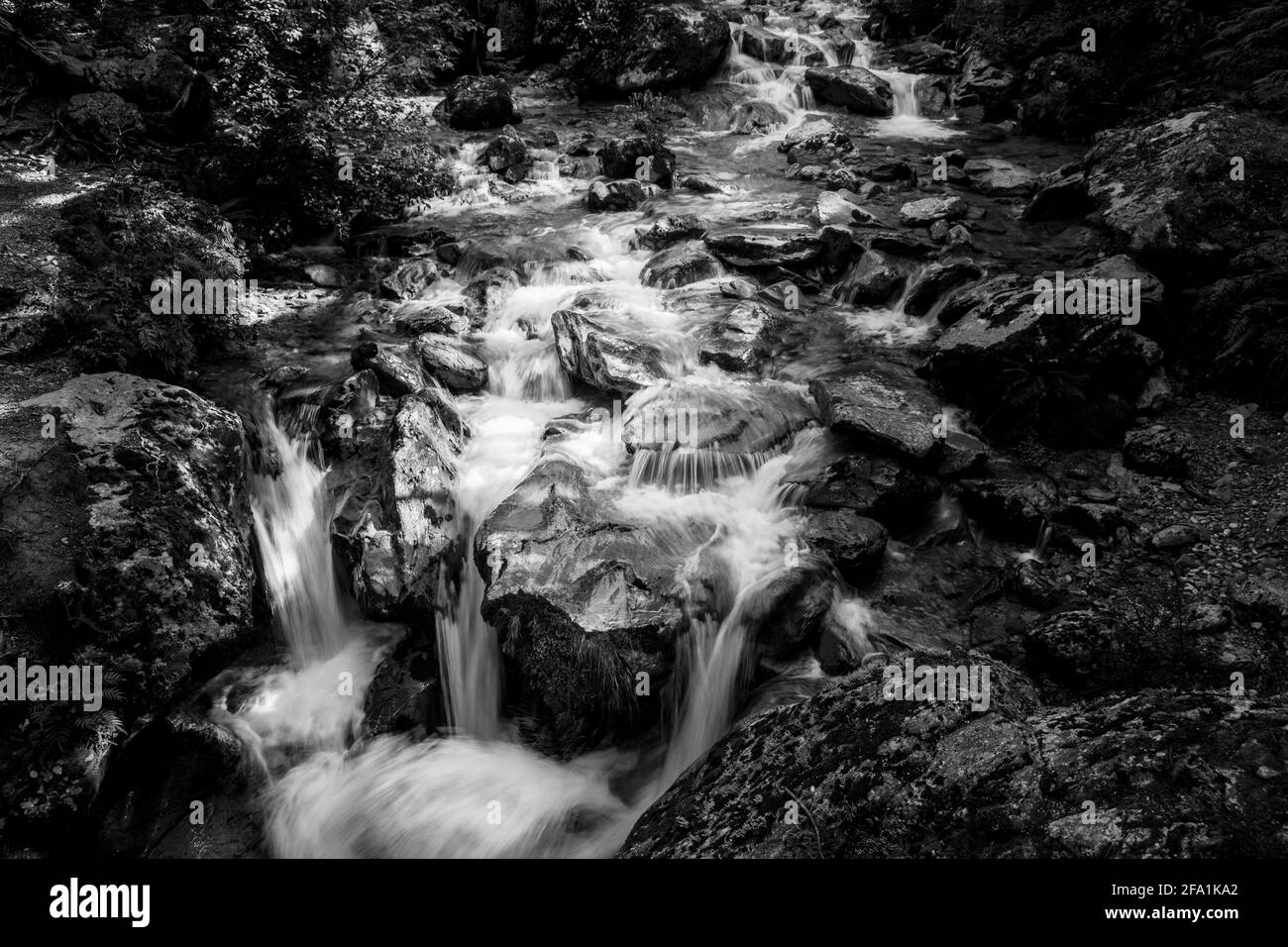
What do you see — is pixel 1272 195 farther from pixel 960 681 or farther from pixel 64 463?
pixel 64 463

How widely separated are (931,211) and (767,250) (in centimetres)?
288

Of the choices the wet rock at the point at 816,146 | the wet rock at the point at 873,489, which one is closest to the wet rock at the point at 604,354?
the wet rock at the point at 873,489

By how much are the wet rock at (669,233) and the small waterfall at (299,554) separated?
21.5 feet

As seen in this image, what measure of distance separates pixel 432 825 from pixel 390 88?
10444mm

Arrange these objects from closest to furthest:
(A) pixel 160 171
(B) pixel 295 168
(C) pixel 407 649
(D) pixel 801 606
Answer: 1. (D) pixel 801 606
2. (C) pixel 407 649
3. (A) pixel 160 171
4. (B) pixel 295 168

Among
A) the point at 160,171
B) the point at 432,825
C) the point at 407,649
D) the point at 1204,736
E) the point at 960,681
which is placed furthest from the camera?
the point at 160,171

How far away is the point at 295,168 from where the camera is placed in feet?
33.0

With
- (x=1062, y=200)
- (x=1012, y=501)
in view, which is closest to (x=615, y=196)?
(x=1062, y=200)

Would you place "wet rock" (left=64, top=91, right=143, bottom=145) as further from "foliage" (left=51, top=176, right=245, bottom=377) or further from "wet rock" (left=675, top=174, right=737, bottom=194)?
"wet rock" (left=675, top=174, right=737, bottom=194)

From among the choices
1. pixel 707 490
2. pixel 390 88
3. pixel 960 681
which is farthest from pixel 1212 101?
pixel 390 88

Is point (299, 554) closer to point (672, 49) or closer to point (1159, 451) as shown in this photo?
point (1159, 451)
